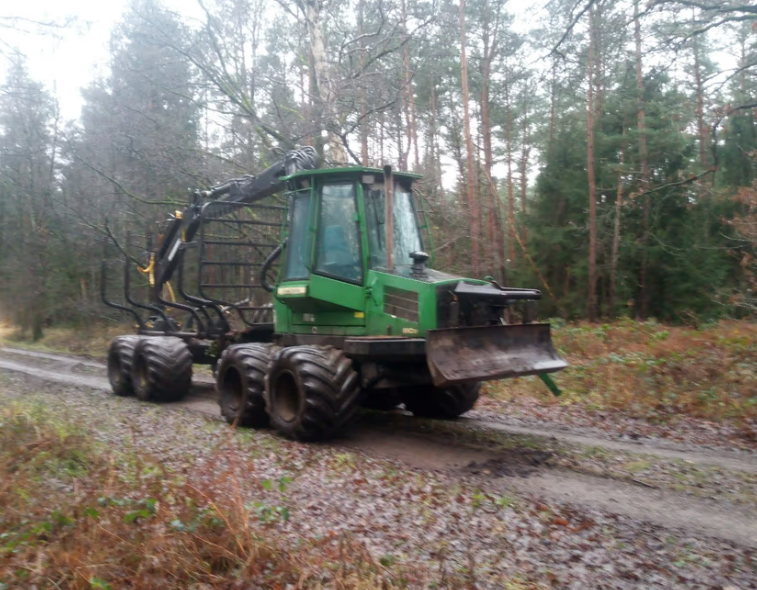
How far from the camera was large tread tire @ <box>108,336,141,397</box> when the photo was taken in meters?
12.2

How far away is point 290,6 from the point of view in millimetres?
16859

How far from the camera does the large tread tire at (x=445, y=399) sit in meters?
9.27

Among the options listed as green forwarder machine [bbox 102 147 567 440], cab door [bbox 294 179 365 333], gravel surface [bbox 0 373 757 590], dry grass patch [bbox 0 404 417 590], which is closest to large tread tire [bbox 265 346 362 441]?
green forwarder machine [bbox 102 147 567 440]

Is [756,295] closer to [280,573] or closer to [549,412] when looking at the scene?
[549,412]

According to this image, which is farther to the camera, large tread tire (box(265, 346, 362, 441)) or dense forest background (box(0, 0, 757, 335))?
dense forest background (box(0, 0, 757, 335))

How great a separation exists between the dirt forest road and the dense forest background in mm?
6377

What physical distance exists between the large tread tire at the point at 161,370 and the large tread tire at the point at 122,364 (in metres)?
0.20

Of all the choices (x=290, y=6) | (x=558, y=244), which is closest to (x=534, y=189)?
(x=558, y=244)

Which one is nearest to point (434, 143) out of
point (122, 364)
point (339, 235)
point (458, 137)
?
point (458, 137)

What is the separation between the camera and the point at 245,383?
348 inches

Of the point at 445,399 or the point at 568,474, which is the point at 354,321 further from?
the point at 568,474

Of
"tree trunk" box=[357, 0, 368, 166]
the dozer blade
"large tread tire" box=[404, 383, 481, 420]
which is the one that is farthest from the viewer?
"tree trunk" box=[357, 0, 368, 166]

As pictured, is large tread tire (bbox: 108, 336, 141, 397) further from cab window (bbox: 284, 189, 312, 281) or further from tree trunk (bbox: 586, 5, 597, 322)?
tree trunk (bbox: 586, 5, 597, 322)

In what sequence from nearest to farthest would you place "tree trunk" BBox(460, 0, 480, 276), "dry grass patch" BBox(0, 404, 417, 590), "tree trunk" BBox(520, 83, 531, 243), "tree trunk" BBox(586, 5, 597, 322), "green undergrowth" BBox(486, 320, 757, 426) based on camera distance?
"dry grass patch" BBox(0, 404, 417, 590) < "green undergrowth" BBox(486, 320, 757, 426) < "tree trunk" BBox(460, 0, 480, 276) < "tree trunk" BBox(586, 5, 597, 322) < "tree trunk" BBox(520, 83, 531, 243)
